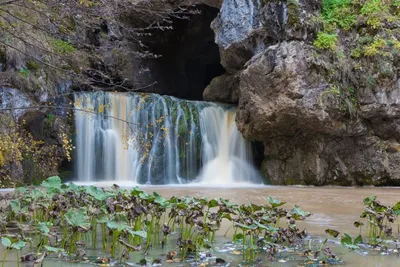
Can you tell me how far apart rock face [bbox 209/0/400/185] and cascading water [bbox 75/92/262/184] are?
0.82 meters

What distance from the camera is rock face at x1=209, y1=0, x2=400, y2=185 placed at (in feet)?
34.3

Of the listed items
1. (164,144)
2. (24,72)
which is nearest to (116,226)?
(24,72)

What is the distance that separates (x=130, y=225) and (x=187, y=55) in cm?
1505

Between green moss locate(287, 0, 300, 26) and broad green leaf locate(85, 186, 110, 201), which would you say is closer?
broad green leaf locate(85, 186, 110, 201)

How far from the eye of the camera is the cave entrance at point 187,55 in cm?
1634

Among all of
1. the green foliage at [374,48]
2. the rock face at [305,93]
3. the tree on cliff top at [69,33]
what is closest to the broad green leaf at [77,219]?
the tree on cliff top at [69,33]

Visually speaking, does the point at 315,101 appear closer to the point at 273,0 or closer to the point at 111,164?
the point at 273,0

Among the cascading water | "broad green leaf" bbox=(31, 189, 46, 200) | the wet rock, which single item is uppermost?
the wet rock

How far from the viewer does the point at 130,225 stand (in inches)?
140

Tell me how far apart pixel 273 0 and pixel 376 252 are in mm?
8863

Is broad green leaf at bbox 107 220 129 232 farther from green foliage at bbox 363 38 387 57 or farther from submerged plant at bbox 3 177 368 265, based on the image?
green foliage at bbox 363 38 387 57

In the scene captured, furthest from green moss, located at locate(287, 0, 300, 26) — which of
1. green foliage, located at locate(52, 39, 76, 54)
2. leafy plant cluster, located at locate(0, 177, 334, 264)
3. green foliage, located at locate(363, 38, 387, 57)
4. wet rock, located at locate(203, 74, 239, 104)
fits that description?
leafy plant cluster, located at locate(0, 177, 334, 264)

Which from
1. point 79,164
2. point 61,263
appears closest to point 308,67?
point 79,164

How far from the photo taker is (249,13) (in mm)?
11430
